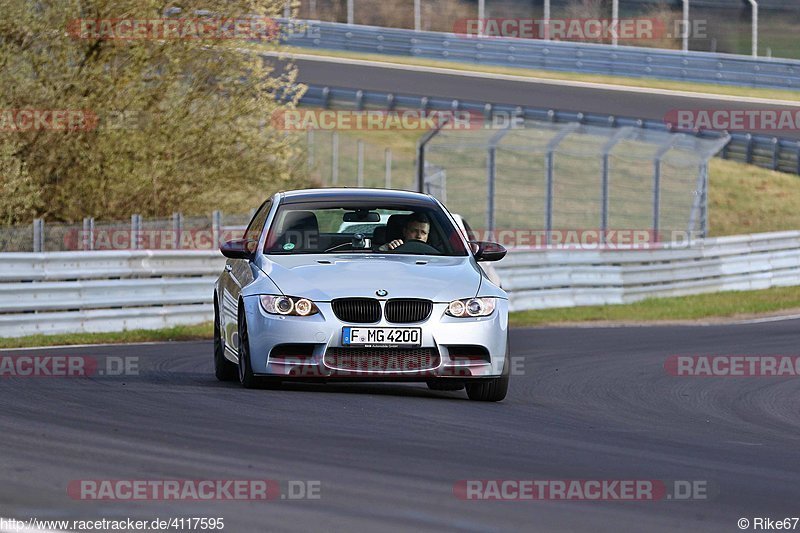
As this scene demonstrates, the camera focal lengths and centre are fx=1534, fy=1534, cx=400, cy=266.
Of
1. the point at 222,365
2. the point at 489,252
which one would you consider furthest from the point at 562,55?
the point at 489,252

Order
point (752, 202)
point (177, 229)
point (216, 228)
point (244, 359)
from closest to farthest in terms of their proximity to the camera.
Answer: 1. point (244, 359)
2. point (177, 229)
3. point (216, 228)
4. point (752, 202)

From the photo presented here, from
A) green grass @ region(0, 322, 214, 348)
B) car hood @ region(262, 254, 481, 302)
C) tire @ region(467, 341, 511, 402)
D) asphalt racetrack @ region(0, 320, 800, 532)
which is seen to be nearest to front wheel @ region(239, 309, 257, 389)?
asphalt racetrack @ region(0, 320, 800, 532)

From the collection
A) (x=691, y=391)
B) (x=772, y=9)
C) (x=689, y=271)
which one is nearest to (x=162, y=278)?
(x=691, y=391)

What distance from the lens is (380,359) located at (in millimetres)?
9945

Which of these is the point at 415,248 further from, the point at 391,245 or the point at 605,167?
the point at 605,167

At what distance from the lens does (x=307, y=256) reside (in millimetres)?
10672

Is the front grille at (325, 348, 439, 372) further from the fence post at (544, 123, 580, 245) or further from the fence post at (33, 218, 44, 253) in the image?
the fence post at (544, 123, 580, 245)

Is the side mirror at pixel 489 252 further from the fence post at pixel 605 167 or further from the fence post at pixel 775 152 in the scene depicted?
the fence post at pixel 775 152

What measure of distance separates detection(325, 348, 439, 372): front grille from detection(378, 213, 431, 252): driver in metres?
1.12

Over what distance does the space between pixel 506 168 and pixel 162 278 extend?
2290 centimetres

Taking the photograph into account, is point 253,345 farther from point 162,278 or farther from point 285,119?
point 285,119

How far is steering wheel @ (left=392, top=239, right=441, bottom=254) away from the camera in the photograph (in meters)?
10.9

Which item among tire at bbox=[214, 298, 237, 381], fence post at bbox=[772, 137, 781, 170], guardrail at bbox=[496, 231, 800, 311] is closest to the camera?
tire at bbox=[214, 298, 237, 381]

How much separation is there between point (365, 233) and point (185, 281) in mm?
8691
